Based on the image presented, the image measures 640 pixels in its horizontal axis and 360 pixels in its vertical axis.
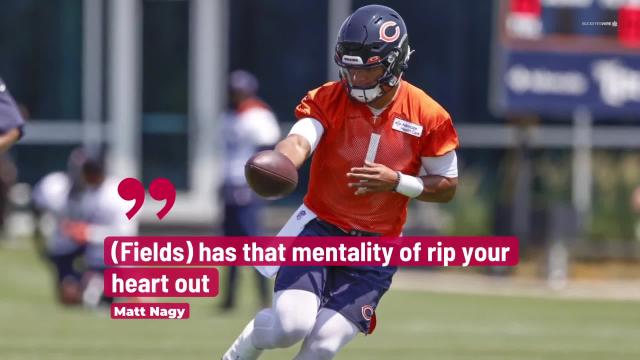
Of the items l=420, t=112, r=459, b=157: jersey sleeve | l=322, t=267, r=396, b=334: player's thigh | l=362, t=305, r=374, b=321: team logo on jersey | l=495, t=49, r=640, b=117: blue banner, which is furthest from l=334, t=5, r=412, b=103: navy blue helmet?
l=495, t=49, r=640, b=117: blue banner

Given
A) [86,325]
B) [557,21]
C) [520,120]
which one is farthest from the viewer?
[520,120]

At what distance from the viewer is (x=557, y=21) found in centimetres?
1719

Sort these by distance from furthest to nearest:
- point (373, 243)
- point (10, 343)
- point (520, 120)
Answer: point (520, 120)
point (10, 343)
point (373, 243)

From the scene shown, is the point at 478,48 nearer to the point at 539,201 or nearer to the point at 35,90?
→ the point at 539,201

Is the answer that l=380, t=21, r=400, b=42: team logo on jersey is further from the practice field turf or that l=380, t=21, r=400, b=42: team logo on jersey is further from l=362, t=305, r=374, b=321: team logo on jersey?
the practice field turf

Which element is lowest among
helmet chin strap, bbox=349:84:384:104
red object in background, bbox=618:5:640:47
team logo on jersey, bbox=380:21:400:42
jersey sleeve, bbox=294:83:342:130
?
red object in background, bbox=618:5:640:47

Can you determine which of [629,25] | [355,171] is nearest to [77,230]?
[629,25]

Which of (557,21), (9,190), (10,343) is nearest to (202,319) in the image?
(10,343)

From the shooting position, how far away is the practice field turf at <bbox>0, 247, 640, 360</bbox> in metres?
11.8

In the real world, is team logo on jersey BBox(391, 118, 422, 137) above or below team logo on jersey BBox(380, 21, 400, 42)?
below

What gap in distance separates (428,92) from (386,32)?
1299 centimetres

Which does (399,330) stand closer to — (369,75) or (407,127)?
(407,127)

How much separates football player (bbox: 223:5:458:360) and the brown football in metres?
0.17

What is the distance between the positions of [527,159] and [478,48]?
2787mm
